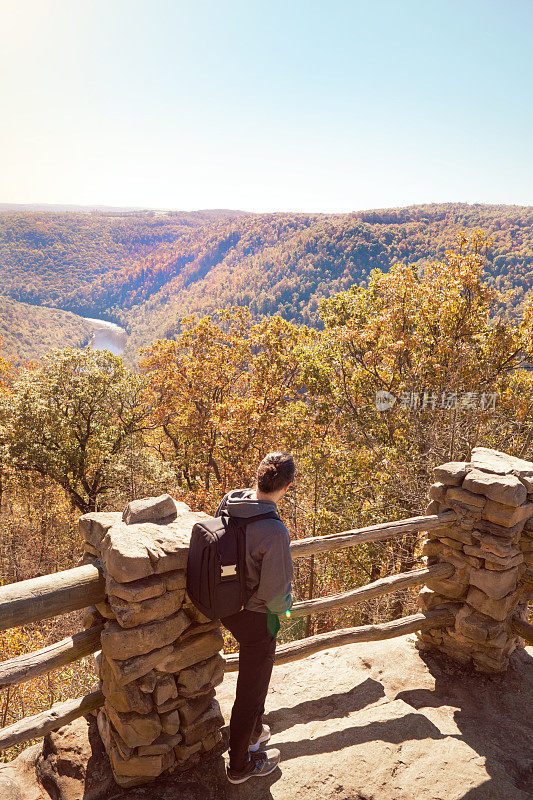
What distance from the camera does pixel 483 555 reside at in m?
4.68

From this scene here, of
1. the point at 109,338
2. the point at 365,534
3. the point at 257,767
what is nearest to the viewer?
the point at 257,767

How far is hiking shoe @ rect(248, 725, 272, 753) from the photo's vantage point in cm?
339

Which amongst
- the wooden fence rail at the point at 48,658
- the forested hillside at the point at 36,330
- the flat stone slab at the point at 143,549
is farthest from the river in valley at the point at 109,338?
the flat stone slab at the point at 143,549

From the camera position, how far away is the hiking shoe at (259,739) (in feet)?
11.1

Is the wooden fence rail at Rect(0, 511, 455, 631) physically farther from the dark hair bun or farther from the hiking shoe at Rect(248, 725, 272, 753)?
the hiking shoe at Rect(248, 725, 272, 753)

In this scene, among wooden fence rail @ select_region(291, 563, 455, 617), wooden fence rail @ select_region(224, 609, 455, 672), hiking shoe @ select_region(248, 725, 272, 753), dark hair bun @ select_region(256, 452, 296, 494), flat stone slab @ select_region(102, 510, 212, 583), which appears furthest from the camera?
wooden fence rail @ select_region(291, 563, 455, 617)

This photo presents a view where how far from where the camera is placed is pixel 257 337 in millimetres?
18312

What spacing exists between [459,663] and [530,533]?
1.64 metres

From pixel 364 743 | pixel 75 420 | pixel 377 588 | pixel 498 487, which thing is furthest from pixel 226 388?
pixel 364 743

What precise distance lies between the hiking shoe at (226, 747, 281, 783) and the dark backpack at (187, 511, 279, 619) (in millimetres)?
1266

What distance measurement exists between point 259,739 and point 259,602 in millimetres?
1354

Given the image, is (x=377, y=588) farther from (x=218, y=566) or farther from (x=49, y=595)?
(x=49, y=595)

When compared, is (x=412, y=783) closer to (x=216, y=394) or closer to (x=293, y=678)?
(x=293, y=678)

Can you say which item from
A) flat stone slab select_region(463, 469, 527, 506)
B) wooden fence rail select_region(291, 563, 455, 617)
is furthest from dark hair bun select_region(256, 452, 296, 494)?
flat stone slab select_region(463, 469, 527, 506)
